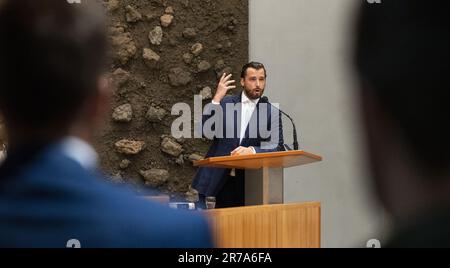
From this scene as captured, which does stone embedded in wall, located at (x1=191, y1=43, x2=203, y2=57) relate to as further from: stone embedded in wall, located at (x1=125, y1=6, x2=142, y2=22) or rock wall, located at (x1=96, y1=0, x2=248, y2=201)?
stone embedded in wall, located at (x1=125, y1=6, x2=142, y2=22)

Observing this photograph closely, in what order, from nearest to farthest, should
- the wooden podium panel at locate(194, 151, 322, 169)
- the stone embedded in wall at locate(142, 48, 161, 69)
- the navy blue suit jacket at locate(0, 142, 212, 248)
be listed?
the navy blue suit jacket at locate(0, 142, 212, 248)
the wooden podium panel at locate(194, 151, 322, 169)
the stone embedded in wall at locate(142, 48, 161, 69)

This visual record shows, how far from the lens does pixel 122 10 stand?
328cm

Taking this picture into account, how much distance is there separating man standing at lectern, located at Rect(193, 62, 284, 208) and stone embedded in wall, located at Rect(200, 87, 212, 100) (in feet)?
1.72

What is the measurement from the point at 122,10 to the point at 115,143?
576 mm

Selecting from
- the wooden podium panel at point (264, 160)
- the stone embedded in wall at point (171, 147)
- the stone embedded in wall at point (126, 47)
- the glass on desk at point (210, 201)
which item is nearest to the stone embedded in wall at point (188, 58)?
the stone embedded in wall at point (126, 47)

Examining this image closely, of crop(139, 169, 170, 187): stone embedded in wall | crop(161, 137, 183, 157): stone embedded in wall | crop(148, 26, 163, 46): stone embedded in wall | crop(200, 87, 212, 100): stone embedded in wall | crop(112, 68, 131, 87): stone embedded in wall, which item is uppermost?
crop(148, 26, 163, 46): stone embedded in wall

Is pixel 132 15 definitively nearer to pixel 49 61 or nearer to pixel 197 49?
pixel 197 49

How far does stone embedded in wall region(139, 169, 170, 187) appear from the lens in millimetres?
3248

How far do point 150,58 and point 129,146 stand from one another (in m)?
0.43

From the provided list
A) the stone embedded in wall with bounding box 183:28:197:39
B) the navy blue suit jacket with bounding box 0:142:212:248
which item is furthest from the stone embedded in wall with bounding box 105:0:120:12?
the navy blue suit jacket with bounding box 0:142:212:248

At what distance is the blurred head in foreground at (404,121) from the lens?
28.3 inches

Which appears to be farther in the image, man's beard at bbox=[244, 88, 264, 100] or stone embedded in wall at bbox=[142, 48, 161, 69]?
stone embedded in wall at bbox=[142, 48, 161, 69]
